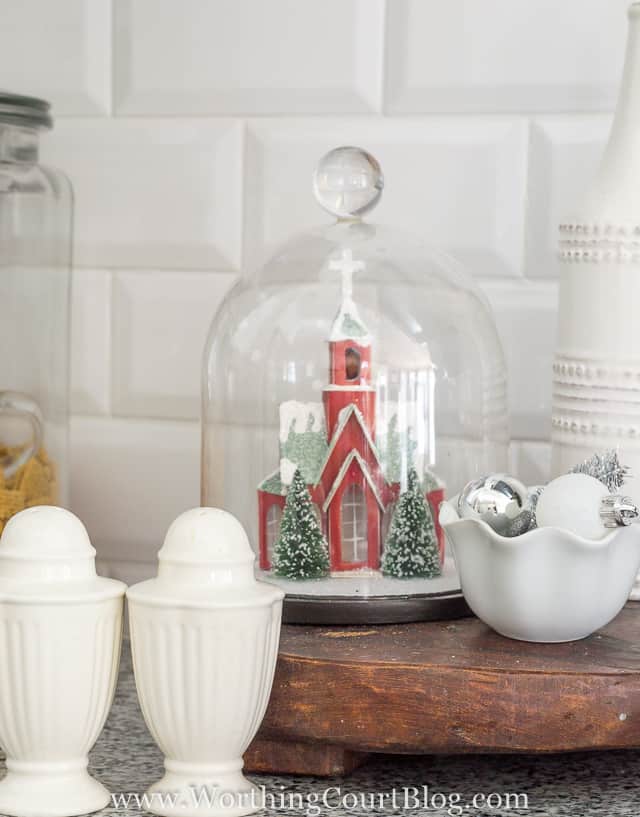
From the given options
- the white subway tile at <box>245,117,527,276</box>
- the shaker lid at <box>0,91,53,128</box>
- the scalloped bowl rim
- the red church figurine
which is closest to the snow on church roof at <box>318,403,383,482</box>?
the red church figurine

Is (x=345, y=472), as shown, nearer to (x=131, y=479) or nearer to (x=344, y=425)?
(x=344, y=425)

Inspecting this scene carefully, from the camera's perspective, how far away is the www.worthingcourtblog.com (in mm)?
637

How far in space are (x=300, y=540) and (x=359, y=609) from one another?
0.20 ft

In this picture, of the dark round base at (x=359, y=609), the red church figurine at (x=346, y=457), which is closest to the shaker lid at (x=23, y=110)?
the red church figurine at (x=346, y=457)

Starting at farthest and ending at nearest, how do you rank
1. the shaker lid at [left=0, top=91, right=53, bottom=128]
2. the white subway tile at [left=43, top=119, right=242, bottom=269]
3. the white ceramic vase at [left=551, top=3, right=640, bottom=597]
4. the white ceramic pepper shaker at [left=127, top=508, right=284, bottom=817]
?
the white subway tile at [left=43, top=119, right=242, bottom=269]
the shaker lid at [left=0, top=91, right=53, bottom=128]
the white ceramic vase at [left=551, top=3, right=640, bottom=597]
the white ceramic pepper shaker at [left=127, top=508, right=284, bottom=817]

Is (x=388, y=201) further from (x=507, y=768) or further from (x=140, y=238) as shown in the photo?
(x=507, y=768)

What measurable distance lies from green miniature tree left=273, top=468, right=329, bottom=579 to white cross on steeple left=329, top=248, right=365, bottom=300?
13cm

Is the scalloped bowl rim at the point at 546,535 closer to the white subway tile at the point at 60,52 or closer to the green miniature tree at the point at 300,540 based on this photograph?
the green miniature tree at the point at 300,540

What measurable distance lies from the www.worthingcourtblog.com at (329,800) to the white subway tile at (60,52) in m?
0.64

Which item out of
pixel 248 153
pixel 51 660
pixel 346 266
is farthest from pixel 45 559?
pixel 248 153

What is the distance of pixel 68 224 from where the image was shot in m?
1.05

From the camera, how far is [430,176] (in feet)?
3.30

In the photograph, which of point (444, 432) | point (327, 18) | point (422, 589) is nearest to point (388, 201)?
point (327, 18)

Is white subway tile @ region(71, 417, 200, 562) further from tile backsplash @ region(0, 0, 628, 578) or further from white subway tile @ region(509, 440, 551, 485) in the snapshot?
white subway tile @ region(509, 440, 551, 485)
